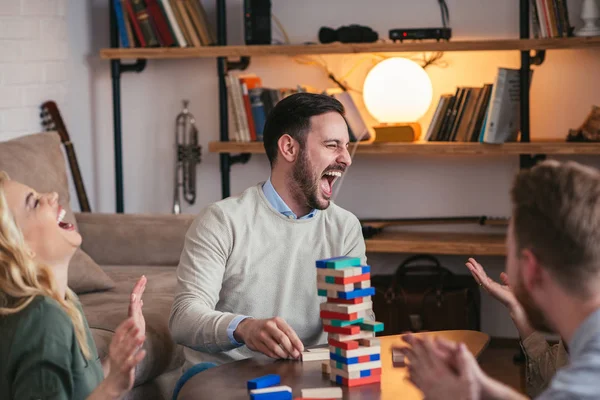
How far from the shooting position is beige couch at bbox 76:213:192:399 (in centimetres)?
247

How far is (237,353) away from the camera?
2053mm

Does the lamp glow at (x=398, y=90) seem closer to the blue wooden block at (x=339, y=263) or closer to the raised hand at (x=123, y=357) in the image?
the blue wooden block at (x=339, y=263)

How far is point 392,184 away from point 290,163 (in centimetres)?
188

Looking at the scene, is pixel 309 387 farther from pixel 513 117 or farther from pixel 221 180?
pixel 221 180

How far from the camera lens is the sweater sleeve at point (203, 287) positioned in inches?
74.9

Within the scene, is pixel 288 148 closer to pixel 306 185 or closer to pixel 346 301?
pixel 306 185

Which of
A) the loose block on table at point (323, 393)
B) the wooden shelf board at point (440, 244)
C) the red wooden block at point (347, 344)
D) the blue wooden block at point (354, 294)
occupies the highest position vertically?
the blue wooden block at point (354, 294)

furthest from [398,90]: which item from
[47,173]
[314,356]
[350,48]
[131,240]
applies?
[314,356]

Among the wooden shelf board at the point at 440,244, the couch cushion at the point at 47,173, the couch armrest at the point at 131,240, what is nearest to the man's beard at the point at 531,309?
the couch cushion at the point at 47,173

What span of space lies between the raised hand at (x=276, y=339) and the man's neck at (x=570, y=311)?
2.04ft

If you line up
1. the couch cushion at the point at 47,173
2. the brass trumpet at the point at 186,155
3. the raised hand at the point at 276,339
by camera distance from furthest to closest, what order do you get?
the brass trumpet at the point at 186,155 → the couch cushion at the point at 47,173 → the raised hand at the point at 276,339

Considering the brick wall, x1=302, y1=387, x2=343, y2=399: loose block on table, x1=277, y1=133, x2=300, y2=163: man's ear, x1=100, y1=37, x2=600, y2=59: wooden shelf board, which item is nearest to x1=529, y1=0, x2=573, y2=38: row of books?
x1=100, y1=37, x2=600, y2=59: wooden shelf board

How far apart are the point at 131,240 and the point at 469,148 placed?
4.57ft

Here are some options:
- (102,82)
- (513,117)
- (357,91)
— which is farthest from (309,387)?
(102,82)
